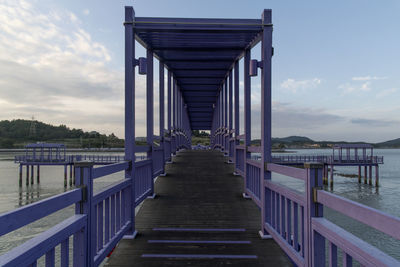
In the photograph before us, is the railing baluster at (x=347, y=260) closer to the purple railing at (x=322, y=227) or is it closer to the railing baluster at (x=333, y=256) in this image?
the purple railing at (x=322, y=227)

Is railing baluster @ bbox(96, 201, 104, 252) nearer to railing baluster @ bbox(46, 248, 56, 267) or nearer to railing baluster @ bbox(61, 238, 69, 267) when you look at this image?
railing baluster @ bbox(61, 238, 69, 267)

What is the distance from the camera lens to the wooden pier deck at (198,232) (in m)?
3.16

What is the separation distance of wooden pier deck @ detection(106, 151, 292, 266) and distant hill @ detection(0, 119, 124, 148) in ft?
323

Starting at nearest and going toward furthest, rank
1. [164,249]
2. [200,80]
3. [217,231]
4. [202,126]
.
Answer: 1. [164,249]
2. [217,231]
3. [200,80]
4. [202,126]

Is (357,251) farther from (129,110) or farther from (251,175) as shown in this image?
(251,175)

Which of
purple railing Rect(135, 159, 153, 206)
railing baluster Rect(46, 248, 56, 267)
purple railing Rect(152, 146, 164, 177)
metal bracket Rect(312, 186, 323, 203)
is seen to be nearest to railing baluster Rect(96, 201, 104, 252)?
railing baluster Rect(46, 248, 56, 267)

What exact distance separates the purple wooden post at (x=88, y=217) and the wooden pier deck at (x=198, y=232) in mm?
839

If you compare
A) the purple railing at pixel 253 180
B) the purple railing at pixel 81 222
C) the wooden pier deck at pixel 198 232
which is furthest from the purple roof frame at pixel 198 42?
the wooden pier deck at pixel 198 232

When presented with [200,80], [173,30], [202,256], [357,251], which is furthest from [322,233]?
[200,80]

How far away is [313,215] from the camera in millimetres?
2248

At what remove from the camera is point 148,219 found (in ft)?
14.9

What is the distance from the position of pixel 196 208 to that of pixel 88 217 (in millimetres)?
2940

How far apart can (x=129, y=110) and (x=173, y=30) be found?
1866 millimetres

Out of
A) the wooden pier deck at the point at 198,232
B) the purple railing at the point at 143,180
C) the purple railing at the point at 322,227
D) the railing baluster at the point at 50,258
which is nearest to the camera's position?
the purple railing at the point at 322,227
